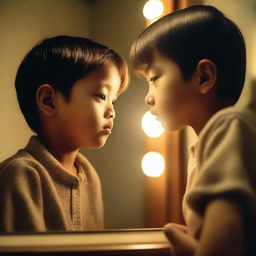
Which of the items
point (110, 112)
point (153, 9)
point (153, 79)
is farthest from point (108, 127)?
point (153, 9)

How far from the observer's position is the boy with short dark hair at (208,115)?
0.35m

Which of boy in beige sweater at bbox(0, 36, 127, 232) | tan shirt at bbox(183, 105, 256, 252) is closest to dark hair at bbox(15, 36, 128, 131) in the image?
boy in beige sweater at bbox(0, 36, 127, 232)

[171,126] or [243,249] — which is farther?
[171,126]

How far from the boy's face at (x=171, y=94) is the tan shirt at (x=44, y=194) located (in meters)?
0.20

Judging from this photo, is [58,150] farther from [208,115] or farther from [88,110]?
[208,115]

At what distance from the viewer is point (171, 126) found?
55 centimetres

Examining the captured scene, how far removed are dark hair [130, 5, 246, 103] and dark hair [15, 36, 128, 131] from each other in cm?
12

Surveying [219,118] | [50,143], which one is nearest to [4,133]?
[50,143]

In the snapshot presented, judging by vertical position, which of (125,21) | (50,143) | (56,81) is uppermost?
(125,21)

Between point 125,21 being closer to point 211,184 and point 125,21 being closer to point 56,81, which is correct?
point 56,81

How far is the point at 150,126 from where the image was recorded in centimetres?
67

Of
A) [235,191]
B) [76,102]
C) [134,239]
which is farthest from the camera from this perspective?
[76,102]

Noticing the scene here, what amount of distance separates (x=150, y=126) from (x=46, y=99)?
0.68ft

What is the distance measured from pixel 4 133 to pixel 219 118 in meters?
0.41
